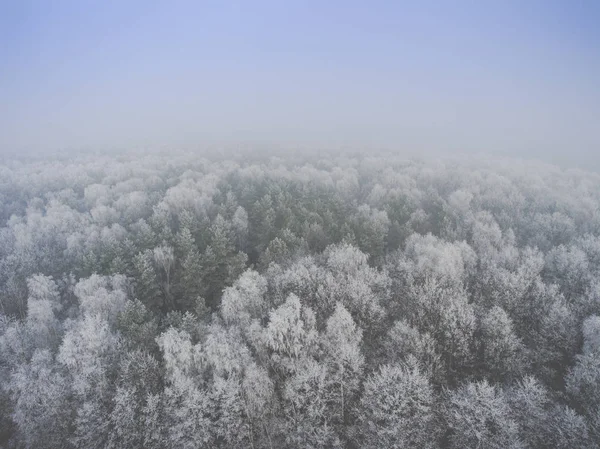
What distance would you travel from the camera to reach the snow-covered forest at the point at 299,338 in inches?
1334

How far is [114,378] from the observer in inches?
1688

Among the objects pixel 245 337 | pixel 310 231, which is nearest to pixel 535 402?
pixel 245 337

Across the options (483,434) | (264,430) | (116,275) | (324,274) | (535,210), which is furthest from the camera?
(535,210)

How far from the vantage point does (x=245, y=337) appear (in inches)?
1676

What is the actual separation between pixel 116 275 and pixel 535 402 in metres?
56.5

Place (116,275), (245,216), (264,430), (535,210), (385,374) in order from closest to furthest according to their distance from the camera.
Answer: (385,374)
(264,430)
(116,275)
(245,216)
(535,210)

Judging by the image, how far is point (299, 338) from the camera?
40.1m

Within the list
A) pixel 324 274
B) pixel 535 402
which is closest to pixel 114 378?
pixel 324 274

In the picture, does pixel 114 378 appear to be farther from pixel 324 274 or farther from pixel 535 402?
pixel 535 402

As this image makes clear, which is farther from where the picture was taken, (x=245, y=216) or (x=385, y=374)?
(x=245, y=216)

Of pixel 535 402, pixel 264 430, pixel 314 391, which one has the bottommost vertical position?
pixel 264 430

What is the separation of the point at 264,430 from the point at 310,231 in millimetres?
38298

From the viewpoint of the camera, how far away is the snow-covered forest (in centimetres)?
3388

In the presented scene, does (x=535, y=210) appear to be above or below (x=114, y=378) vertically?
above
